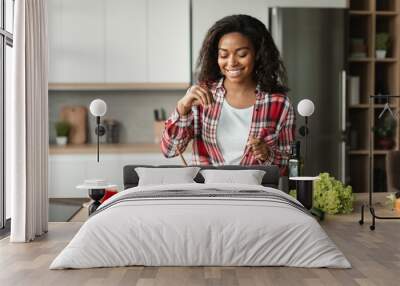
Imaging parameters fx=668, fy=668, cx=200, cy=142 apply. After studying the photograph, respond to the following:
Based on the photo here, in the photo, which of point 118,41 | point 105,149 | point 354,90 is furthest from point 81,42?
point 354,90

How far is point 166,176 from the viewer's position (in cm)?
A: 535

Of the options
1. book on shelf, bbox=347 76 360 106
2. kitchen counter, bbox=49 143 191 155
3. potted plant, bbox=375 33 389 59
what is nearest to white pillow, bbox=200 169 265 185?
kitchen counter, bbox=49 143 191 155

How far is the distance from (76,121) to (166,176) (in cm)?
234

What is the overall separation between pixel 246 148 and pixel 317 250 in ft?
7.38

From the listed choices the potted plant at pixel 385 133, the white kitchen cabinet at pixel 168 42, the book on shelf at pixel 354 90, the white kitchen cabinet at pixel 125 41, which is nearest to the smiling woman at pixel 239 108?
the white kitchen cabinet at pixel 168 42

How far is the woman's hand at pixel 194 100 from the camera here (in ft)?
20.4

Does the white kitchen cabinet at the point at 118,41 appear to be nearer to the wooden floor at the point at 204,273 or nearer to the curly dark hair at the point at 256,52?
the curly dark hair at the point at 256,52

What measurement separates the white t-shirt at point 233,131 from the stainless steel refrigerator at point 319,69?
2.94ft

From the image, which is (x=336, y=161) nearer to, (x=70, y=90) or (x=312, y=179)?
(x=312, y=179)

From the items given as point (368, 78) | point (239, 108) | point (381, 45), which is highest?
point (381, 45)

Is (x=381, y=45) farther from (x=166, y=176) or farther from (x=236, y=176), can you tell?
(x=166, y=176)

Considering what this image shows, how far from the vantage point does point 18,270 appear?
12.7 ft

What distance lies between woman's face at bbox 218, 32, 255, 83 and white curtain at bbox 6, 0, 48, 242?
1.69 meters

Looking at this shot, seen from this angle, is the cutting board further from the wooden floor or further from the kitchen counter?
the wooden floor
